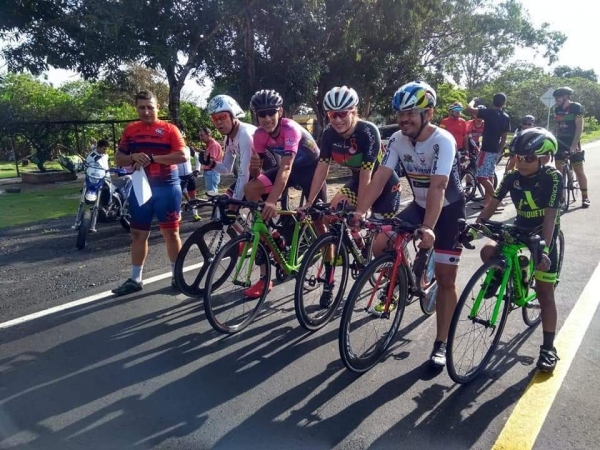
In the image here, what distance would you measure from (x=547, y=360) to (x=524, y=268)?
698mm

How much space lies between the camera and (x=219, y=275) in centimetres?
450

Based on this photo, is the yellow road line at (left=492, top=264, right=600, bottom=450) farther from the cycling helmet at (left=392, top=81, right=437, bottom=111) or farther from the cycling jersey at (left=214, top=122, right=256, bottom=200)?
the cycling jersey at (left=214, top=122, right=256, bottom=200)

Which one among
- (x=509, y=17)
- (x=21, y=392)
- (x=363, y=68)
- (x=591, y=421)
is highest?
(x=509, y=17)

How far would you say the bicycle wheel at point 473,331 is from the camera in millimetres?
3539

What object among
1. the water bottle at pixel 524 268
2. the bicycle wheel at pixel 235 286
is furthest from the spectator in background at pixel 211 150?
the water bottle at pixel 524 268

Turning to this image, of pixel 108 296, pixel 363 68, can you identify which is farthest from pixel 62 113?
pixel 108 296

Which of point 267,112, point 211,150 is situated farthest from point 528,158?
point 211,150

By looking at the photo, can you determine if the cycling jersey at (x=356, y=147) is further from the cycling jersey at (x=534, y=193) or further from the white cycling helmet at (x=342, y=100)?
the cycling jersey at (x=534, y=193)

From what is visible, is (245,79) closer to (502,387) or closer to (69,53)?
(69,53)

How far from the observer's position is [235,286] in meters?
4.82


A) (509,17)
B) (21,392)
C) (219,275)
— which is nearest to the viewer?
(21,392)

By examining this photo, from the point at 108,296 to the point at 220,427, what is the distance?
110 inches

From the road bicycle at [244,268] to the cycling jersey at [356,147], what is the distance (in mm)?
689

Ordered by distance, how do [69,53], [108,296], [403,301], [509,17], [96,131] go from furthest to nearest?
[509,17]
[96,131]
[69,53]
[108,296]
[403,301]
